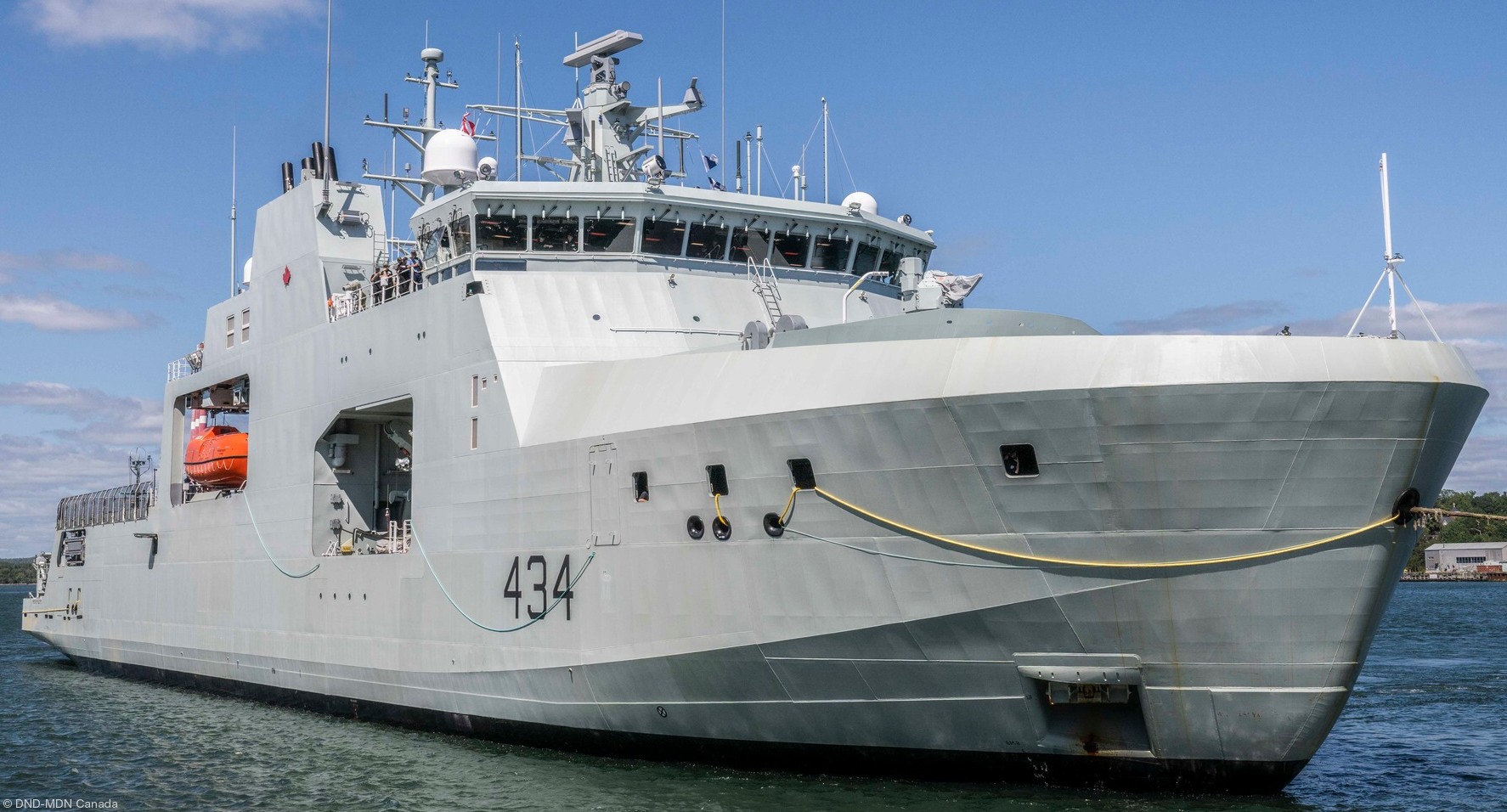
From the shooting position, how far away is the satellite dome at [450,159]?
19.1m

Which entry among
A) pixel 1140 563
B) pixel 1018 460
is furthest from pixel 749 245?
pixel 1140 563

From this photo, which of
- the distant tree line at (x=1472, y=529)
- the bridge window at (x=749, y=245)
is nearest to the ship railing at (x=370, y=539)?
the bridge window at (x=749, y=245)

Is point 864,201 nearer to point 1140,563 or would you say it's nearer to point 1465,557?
point 1140,563

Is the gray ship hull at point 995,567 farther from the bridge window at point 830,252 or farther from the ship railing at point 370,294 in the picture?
the ship railing at point 370,294

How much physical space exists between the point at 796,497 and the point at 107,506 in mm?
21482

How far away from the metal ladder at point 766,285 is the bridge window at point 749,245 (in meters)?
0.10

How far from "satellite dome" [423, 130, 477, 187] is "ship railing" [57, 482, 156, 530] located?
1008 centimetres

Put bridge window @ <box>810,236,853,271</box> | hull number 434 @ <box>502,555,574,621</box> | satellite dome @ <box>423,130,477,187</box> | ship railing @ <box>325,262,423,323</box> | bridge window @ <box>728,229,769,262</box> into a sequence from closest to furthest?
hull number 434 @ <box>502,555,574,621</box> < bridge window @ <box>728,229,769,262</box> < bridge window @ <box>810,236,853,271</box> < ship railing @ <box>325,262,423,323</box> < satellite dome @ <box>423,130,477,187</box>

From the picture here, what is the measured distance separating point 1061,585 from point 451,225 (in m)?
9.11

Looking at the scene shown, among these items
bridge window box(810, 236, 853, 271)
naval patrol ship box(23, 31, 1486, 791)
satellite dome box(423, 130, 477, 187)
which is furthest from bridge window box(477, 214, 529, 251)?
satellite dome box(423, 130, 477, 187)

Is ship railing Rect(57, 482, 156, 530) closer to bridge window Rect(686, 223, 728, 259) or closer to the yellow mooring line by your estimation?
bridge window Rect(686, 223, 728, 259)

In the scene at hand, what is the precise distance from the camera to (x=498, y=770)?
13.8m

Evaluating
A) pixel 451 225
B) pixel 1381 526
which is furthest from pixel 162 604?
pixel 1381 526

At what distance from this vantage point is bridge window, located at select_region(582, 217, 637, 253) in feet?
51.4
